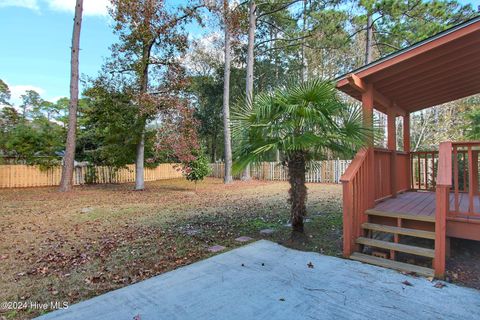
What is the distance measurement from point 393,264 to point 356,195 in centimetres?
91

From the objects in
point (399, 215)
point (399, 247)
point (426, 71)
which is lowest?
point (399, 247)

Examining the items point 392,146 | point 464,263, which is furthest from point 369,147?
point 464,263

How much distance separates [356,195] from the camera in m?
3.66

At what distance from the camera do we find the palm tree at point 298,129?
368cm

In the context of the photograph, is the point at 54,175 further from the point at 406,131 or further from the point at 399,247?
the point at 399,247

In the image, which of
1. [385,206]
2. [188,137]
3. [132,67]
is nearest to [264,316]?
[385,206]

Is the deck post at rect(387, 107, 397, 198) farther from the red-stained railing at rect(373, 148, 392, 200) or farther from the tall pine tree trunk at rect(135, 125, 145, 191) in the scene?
the tall pine tree trunk at rect(135, 125, 145, 191)

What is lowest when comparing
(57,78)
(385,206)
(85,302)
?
(85,302)

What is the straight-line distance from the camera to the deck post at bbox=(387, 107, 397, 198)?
5195 millimetres

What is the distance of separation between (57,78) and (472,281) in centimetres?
1972

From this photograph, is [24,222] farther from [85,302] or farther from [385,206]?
[385,206]

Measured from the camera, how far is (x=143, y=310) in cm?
234

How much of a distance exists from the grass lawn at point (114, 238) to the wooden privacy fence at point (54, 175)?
5.75 meters

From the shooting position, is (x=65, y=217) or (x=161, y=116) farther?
(x=161, y=116)
